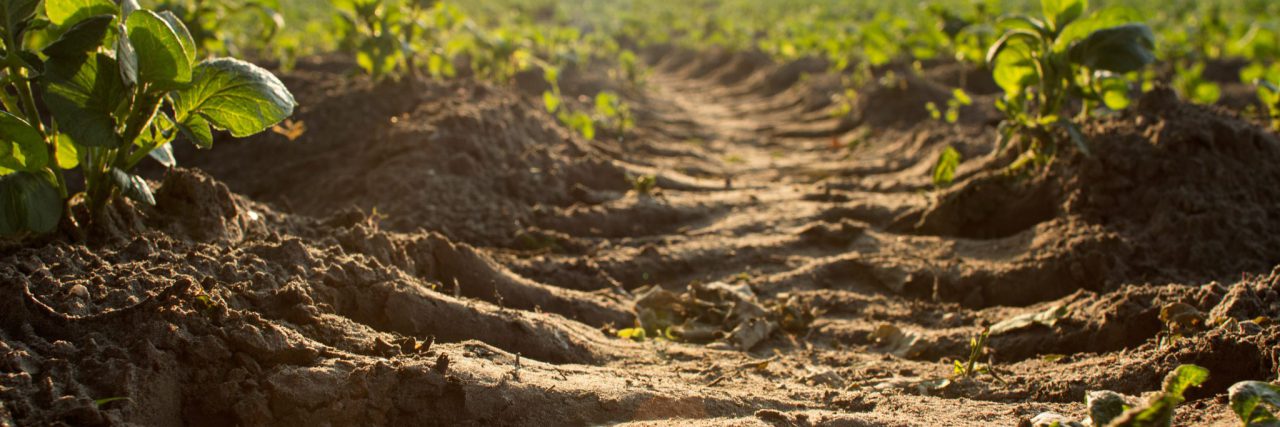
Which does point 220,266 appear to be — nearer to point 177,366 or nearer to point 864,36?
point 177,366

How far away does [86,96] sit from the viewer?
97.3 inches

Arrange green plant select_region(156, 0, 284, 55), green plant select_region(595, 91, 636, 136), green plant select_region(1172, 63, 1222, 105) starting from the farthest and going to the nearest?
green plant select_region(595, 91, 636, 136)
green plant select_region(1172, 63, 1222, 105)
green plant select_region(156, 0, 284, 55)

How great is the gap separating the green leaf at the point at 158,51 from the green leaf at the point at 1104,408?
2.25m

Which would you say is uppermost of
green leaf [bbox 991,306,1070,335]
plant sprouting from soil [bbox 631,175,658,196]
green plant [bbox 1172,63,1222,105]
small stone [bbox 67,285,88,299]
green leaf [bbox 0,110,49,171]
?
green plant [bbox 1172,63,1222,105]

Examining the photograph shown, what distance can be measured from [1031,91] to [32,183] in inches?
172

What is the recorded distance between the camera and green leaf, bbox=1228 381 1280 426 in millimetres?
1829

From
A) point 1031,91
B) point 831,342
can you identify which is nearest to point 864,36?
point 1031,91

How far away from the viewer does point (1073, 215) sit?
13.7 ft

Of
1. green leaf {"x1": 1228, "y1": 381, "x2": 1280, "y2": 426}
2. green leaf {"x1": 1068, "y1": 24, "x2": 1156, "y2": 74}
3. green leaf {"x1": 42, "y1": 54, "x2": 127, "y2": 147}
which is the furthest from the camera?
green leaf {"x1": 1068, "y1": 24, "x2": 1156, "y2": 74}

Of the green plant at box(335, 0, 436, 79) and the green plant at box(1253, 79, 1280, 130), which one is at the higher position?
the green plant at box(1253, 79, 1280, 130)

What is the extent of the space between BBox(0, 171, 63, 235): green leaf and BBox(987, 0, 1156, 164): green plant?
3.71 m

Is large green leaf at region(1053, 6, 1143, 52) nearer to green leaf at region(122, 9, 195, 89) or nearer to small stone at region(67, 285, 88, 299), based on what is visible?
green leaf at region(122, 9, 195, 89)

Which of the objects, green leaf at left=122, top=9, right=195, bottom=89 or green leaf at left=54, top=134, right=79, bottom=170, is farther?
green leaf at left=54, top=134, right=79, bottom=170

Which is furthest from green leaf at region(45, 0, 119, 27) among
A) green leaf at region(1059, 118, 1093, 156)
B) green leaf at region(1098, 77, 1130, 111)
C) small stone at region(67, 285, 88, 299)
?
green leaf at region(1098, 77, 1130, 111)
